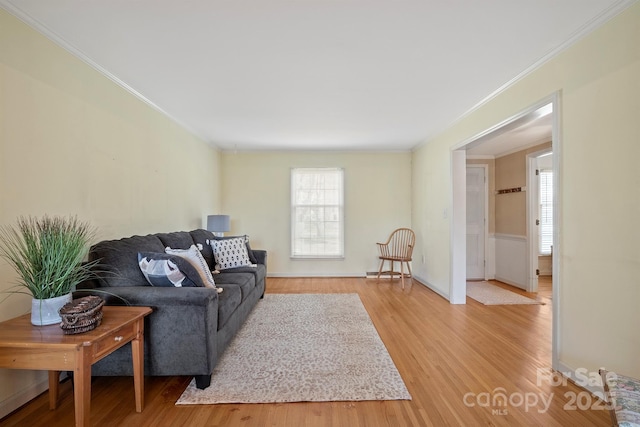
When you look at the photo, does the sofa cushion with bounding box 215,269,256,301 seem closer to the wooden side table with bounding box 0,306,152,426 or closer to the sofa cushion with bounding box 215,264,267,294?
the sofa cushion with bounding box 215,264,267,294

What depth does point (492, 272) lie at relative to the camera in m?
5.01

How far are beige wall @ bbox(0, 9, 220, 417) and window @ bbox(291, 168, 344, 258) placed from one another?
233 cm

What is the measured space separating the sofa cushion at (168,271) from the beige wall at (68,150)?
665 millimetres

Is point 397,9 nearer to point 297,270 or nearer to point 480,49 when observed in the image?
point 480,49

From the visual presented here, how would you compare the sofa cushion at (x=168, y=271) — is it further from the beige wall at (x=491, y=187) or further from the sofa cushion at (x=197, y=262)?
the beige wall at (x=491, y=187)

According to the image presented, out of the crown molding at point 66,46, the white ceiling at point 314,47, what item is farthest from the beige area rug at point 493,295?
the crown molding at point 66,46

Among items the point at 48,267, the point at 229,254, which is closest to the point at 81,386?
the point at 48,267

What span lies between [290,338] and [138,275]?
1381mm

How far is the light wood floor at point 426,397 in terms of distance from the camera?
1.55m

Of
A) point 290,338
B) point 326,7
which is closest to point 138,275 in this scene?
point 290,338

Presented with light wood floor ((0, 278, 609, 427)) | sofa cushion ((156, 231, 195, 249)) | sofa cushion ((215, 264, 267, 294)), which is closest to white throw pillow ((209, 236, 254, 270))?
sofa cushion ((215, 264, 267, 294))

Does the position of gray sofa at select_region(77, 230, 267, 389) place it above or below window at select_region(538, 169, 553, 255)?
below

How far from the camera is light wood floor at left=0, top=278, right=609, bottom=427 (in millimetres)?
1554

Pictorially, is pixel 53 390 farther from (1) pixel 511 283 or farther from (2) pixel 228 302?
(1) pixel 511 283
